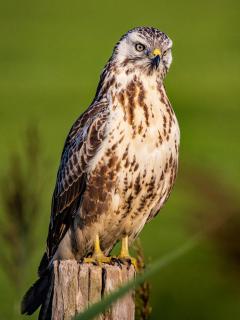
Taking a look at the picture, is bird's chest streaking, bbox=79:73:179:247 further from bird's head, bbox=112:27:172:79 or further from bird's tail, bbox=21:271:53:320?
bird's tail, bbox=21:271:53:320

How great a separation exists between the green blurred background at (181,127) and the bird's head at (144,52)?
483mm

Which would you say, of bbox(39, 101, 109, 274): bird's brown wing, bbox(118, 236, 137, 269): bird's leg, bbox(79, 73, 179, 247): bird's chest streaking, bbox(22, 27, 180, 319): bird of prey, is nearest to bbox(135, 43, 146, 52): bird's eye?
bbox(22, 27, 180, 319): bird of prey

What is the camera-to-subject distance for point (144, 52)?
5.57 m

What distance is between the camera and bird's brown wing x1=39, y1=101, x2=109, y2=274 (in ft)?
17.2

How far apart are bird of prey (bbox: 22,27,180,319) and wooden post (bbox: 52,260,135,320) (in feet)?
2.29

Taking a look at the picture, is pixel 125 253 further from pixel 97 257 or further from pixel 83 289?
pixel 83 289

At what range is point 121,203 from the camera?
17.3ft

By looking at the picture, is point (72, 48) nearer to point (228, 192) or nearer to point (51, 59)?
point (51, 59)

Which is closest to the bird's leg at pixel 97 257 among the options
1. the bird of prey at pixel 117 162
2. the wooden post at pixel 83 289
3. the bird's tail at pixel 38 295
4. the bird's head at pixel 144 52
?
the bird of prey at pixel 117 162

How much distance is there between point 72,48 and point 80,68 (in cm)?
159

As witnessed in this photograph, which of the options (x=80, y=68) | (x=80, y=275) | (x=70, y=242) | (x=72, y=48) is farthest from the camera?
(x=72, y=48)

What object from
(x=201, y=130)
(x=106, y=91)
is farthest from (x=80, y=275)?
(x=201, y=130)

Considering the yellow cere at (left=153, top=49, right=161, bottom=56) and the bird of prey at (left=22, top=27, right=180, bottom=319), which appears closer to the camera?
the bird of prey at (left=22, top=27, right=180, bottom=319)

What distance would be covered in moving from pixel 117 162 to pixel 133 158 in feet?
0.23
